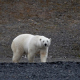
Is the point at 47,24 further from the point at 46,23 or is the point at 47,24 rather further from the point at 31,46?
the point at 31,46

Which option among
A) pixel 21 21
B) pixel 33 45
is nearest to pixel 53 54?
pixel 33 45

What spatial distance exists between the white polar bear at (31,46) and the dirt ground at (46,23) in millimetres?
2451

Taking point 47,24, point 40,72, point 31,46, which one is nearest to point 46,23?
point 47,24

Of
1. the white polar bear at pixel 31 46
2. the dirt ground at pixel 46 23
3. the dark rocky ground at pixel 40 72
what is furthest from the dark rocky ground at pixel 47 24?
the white polar bear at pixel 31 46

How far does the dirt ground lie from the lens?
1530cm

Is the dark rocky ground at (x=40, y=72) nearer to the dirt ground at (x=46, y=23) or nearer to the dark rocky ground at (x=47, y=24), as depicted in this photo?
the dark rocky ground at (x=47, y=24)

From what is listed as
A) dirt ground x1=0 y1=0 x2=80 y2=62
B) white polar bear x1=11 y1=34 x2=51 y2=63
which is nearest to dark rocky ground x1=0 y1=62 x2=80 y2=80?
white polar bear x1=11 y1=34 x2=51 y2=63

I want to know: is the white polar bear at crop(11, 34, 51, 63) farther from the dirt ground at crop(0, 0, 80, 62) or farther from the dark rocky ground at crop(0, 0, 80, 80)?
the dirt ground at crop(0, 0, 80, 62)

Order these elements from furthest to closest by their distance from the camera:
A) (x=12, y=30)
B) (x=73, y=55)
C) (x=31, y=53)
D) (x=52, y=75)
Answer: (x=12, y=30), (x=73, y=55), (x=31, y=53), (x=52, y=75)

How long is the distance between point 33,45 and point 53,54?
4009 millimetres

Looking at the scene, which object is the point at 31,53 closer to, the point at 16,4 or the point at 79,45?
the point at 79,45

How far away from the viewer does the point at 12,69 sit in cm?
767

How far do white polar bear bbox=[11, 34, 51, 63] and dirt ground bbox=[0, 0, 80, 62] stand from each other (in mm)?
2451

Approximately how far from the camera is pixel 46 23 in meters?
19.8
